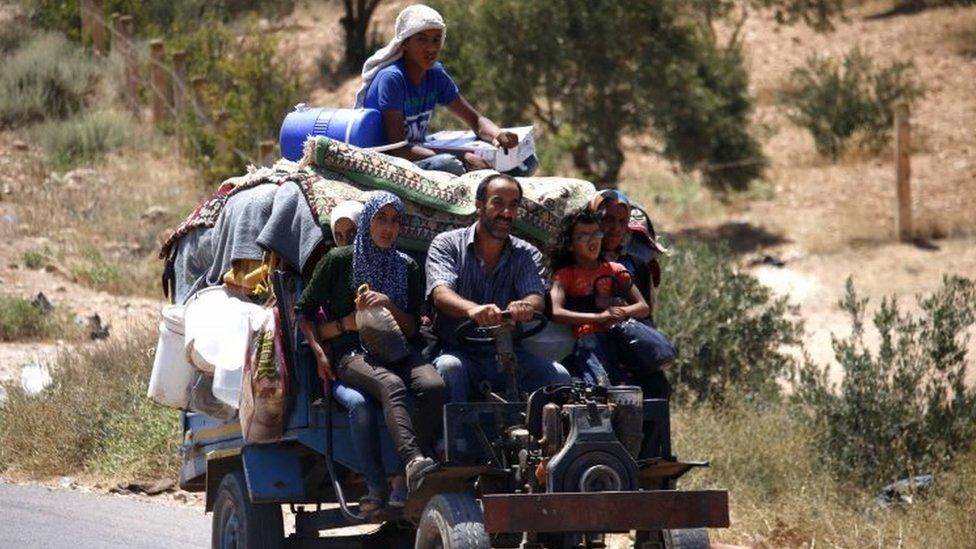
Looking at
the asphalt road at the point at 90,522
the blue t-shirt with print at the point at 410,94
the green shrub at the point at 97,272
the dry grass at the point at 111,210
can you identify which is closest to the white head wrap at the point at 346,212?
the blue t-shirt with print at the point at 410,94

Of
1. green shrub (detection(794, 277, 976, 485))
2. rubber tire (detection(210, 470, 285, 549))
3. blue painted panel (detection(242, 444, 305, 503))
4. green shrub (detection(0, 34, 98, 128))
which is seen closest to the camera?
blue painted panel (detection(242, 444, 305, 503))

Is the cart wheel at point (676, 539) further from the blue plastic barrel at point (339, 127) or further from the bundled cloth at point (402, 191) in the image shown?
the blue plastic barrel at point (339, 127)

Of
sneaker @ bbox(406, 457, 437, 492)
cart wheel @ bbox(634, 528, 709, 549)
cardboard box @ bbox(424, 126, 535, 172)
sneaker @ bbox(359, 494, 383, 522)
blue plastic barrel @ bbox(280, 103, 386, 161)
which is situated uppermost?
blue plastic barrel @ bbox(280, 103, 386, 161)

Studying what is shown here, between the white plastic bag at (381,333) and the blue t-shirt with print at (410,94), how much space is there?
6.60 feet

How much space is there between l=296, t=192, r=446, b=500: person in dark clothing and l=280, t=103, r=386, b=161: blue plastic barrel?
1.40 metres

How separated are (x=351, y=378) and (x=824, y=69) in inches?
1019

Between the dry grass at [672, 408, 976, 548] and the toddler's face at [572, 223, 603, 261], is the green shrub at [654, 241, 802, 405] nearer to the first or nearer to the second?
the dry grass at [672, 408, 976, 548]

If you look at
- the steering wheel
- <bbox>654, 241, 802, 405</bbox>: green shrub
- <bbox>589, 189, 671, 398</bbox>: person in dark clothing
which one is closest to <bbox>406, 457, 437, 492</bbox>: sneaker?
the steering wheel

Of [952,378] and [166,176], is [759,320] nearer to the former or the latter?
[952,378]

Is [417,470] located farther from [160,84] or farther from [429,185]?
[160,84]

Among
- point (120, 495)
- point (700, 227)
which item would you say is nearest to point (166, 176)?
point (700, 227)

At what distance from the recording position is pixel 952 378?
45.2 ft

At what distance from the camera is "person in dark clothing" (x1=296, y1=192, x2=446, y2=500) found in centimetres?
746

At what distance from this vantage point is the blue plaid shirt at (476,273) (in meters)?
7.81
